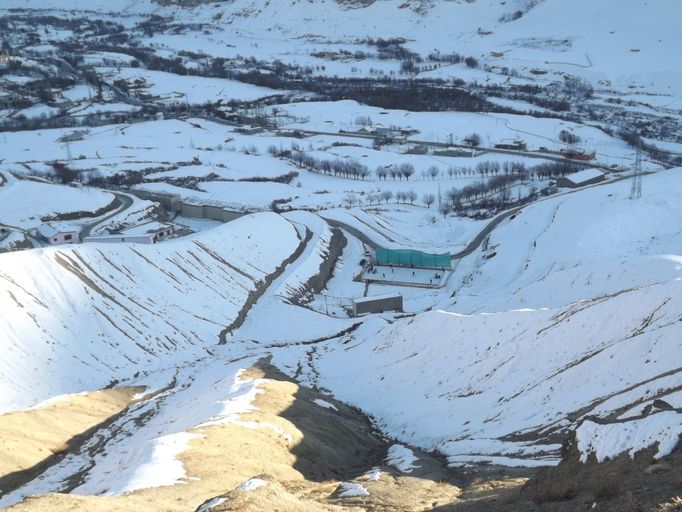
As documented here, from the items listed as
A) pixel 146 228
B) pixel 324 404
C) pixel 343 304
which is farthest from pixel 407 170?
pixel 324 404

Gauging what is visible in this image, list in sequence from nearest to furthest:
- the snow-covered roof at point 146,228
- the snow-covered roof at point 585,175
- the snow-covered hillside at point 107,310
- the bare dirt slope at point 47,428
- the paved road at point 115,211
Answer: the bare dirt slope at point 47,428 < the snow-covered hillside at point 107,310 < the snow-covered roof at point 146,228 < the paved road at point 115,211 < the snow-covered roof at point 585,175

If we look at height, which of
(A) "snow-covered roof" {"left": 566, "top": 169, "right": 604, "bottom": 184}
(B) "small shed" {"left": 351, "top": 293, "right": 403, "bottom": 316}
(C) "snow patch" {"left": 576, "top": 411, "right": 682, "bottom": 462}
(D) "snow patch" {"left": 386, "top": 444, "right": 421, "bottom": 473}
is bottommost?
(B) "small shed" {"left": 351, "top": 293, "right": 403, "bottom": 316}

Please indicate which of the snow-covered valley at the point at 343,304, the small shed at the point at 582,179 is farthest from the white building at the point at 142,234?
the small shed at the point at 582,179

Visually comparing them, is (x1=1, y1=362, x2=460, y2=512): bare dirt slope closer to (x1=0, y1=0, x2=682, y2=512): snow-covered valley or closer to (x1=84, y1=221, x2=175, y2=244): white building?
(x1=0, y1=0, x2=682, y2=512): snow-covered valley

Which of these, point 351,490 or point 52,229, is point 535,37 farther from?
point 351,490

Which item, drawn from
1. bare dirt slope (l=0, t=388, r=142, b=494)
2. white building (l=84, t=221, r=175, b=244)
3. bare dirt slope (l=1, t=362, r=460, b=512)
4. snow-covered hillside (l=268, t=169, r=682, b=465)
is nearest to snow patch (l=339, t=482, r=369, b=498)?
bare dirt slope (l=1, t=362, r=460, b=512)

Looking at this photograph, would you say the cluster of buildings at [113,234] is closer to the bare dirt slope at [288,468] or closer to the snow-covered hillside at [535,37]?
the bare dirt slope at [288,468]
